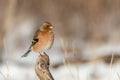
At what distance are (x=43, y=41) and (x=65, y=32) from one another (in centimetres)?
384

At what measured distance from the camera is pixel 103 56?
381 inches

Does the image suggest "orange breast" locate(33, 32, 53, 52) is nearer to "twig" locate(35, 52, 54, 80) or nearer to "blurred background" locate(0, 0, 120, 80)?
"twig" locate(35, 52, 54, 80)

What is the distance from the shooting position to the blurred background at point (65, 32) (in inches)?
372

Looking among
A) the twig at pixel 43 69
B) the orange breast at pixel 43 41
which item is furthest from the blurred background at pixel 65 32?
the twig at pixel 43 69

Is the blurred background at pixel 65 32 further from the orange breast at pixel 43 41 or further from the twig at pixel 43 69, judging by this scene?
the twig at pixel 43 69

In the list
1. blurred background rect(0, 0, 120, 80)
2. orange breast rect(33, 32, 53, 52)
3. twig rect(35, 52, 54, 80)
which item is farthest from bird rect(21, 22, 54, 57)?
blurred background rect(0, 0, 120, 80)

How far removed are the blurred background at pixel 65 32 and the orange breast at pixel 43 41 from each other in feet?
5.40

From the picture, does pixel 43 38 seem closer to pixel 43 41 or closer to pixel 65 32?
pixel 43 41

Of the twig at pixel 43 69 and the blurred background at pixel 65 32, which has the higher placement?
the twig at pixel 43 69

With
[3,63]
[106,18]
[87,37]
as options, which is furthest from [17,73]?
[106,18]

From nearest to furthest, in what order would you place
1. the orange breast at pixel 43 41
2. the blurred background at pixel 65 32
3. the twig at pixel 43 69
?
the twig at pixel 43 69 → the orange breast at pixel 43 41 → the blurred background at pixel 65 32

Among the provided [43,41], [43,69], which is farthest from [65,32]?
[43,69]

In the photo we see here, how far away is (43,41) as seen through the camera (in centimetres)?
704

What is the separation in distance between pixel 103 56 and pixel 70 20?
1.81 metres
